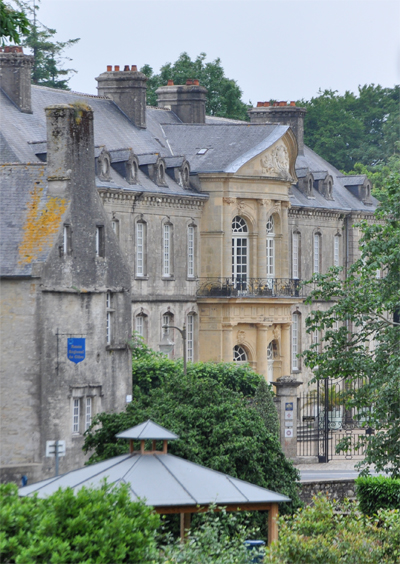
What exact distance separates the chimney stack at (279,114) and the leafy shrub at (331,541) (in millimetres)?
47792

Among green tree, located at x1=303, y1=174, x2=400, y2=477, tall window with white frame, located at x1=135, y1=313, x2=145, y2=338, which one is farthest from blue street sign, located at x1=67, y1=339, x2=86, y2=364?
tall window with white frame, located at x1=135, y1=313, x2=145, y2=338

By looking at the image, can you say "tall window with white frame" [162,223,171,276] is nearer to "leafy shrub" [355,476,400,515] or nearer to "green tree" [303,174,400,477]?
"green tree" [303,174,400,477]

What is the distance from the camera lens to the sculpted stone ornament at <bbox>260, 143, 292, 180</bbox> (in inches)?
2406

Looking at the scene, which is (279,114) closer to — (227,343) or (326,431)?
(227,343)

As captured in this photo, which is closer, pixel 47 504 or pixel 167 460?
pixel 47 504

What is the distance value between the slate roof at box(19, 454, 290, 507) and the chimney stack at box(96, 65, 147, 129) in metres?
38.4

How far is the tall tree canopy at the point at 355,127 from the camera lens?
99.4m

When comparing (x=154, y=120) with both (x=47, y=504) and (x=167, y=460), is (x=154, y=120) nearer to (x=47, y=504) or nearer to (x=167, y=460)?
(x=167, y=460)

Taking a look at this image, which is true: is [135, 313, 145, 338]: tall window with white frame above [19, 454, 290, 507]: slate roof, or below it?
above

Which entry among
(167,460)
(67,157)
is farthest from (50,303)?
(167,460)

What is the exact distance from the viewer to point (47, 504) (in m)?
18.3

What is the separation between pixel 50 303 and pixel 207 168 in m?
20.2

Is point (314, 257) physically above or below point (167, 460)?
above

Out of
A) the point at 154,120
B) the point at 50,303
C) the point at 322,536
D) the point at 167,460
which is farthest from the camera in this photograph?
the point at 154,120
